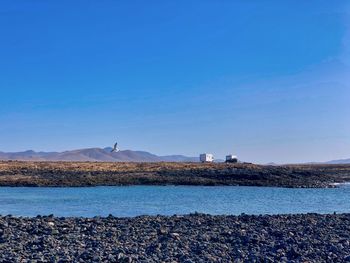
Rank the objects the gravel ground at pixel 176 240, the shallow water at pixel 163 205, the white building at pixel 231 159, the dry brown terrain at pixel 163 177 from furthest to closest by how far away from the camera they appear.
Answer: the white building at pixel 231 159, the dry brown terrain at pixel 163 177, the shallow water at pixel 163 205, the gravel ground at pixel 176 240

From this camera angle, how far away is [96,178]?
5928 centimetres

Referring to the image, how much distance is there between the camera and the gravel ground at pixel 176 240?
47.1ft

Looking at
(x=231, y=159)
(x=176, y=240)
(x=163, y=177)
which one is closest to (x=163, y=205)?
(x=176, y=240)

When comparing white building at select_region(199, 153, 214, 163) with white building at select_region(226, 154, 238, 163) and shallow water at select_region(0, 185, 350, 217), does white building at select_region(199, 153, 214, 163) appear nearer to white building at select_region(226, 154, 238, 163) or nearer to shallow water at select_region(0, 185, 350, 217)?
white building at select_region(226, 154, 238, 163)

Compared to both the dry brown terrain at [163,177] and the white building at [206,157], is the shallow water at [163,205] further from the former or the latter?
the white building at [206,157]

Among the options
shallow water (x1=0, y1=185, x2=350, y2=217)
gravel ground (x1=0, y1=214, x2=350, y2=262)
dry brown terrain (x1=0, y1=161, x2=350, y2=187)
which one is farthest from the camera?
dry brown terrain (x1=0, y1=161, x2=350, y2=187)

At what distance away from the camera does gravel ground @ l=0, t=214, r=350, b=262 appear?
47.1 feet

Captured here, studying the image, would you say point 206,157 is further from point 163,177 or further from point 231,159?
point 163,177

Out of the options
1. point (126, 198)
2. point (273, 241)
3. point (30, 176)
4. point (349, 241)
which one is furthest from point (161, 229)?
point (30, 176)

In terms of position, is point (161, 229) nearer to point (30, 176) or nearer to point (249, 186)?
point (249, 186)

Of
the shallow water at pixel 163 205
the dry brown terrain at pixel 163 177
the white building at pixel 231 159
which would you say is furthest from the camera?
the white building at pixel 231 159

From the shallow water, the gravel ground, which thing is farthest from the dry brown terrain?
the gravel ground

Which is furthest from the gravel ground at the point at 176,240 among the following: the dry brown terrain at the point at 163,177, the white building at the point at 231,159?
the white building at the point at 231,159

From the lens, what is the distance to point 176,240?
55.5ft
